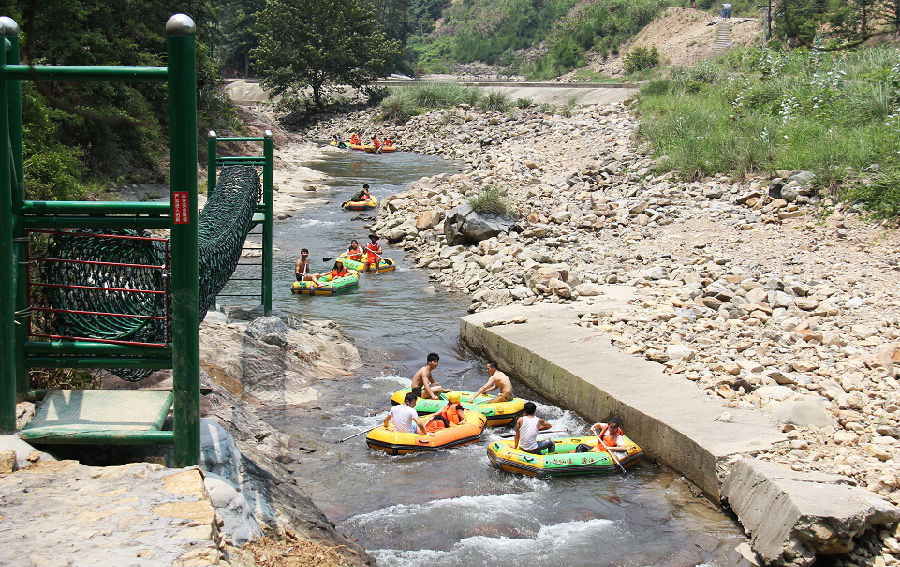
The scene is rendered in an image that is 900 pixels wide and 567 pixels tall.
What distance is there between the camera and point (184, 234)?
15.6ft

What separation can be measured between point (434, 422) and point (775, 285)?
536 cm

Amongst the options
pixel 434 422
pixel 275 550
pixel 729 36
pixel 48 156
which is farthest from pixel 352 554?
pixel 729 36

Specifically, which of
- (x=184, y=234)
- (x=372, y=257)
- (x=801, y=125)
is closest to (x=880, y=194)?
(x=801, y=125)

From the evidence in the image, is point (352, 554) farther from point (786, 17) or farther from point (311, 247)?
point (786, 17)

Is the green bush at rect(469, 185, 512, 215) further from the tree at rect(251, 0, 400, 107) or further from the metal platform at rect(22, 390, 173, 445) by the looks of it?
the tree at rect(251, 0, 400, 107)

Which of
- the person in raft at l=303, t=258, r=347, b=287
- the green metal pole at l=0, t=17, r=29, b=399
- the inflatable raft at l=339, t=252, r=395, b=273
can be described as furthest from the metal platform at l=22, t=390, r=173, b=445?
the inflatable raft at l=339, t=252, r=395, b=273

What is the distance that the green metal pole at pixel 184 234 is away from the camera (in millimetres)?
4551

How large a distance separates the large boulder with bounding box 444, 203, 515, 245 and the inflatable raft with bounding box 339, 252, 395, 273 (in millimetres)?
1597

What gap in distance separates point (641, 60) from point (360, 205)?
32.6 m

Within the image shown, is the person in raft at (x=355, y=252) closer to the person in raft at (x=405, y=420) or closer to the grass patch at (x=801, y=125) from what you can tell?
the grass patch at (x=801, y=125)

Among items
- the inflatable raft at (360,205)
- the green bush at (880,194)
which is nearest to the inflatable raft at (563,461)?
the green bush at (880,194)

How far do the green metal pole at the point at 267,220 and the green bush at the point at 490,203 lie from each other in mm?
7229

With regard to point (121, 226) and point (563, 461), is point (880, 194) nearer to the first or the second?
point (563, 461)

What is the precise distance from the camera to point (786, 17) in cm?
3941
